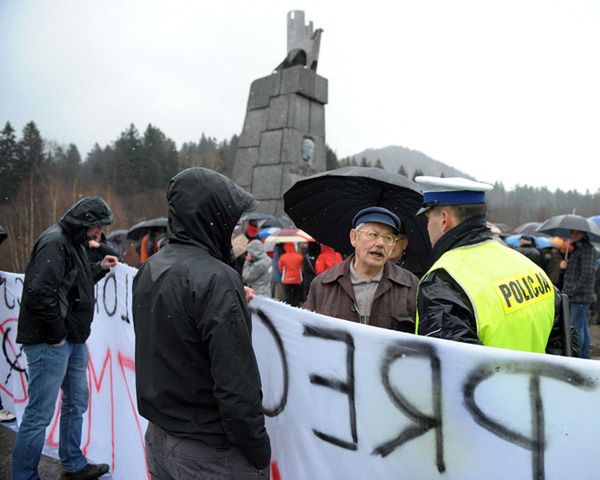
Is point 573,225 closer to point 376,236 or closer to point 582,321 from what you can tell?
point 582,321

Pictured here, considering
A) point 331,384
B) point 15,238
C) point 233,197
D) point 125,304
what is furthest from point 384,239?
point 15,238

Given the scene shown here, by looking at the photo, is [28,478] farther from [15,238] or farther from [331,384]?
[15,238]

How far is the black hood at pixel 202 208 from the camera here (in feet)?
5.36

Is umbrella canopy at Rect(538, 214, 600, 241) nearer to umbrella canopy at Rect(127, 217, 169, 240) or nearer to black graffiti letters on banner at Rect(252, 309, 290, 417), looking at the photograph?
black graffiti letters on banner at Rect(252, 309, 290, 417)

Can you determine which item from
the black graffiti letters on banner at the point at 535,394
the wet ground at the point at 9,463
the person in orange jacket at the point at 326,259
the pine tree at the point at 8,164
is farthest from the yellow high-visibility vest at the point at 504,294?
the pine tree at the point at 8,164

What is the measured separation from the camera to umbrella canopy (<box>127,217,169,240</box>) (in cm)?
754

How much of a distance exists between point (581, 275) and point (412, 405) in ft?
16.3

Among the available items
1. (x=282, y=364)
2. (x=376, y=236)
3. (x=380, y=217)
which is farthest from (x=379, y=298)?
(x=282, y=364)

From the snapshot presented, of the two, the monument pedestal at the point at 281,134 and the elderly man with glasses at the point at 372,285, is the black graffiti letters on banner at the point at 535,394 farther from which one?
the monument pedestal at the point at 281,134

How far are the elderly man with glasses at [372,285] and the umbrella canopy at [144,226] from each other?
537cm

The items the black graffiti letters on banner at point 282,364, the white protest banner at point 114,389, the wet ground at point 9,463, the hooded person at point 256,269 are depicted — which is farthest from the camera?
the hooded person at point 256,269

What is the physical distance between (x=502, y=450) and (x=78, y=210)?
2586 mm

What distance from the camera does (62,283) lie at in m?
2.76

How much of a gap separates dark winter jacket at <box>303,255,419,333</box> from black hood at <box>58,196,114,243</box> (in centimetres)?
144
